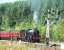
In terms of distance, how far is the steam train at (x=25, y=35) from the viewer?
68.5 inches

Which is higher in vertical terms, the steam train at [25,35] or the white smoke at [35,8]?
the white smoke at [35,8]

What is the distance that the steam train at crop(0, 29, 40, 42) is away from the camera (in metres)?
1.74

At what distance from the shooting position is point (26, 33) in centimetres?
179

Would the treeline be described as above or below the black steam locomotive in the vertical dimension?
above

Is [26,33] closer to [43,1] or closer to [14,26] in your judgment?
[14,26]

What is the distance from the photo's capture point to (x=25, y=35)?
5.88 ft

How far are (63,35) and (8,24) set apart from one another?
51 cm

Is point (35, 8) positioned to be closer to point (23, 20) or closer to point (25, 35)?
point (23, 20)

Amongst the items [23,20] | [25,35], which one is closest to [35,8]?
[23,20]

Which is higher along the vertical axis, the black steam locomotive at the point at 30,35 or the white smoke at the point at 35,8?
the white smoke at the point at 35,8

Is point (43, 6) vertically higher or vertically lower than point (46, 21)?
higher

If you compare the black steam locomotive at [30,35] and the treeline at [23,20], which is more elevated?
the treeline at [23,20]

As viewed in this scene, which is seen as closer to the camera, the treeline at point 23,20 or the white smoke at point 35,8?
the treeline at point 23,20

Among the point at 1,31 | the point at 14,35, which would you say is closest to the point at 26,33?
the point at 14,35
